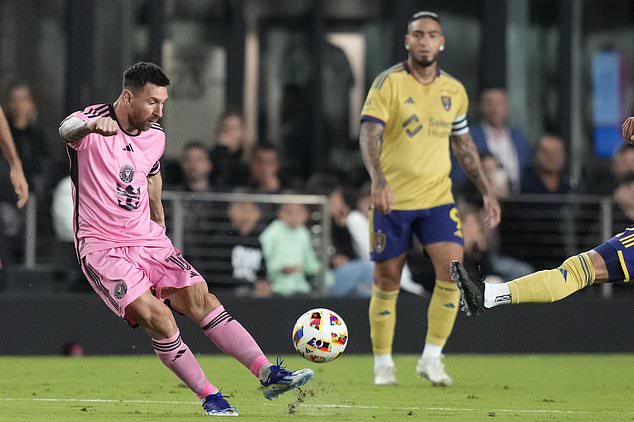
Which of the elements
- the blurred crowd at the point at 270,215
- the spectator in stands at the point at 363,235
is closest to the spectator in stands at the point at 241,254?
the blurred crowd at the point at 270,215

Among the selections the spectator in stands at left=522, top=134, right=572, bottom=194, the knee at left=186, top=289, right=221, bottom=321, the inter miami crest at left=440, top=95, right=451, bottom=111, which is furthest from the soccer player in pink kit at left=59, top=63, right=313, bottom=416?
the spectator in stands at left=522, top=134, right=572, bottom=194

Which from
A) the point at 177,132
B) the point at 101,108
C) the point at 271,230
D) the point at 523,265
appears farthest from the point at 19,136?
the point at 101,108

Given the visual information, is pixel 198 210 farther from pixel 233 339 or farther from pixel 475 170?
pixel 233 339

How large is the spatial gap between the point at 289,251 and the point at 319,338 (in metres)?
5.39

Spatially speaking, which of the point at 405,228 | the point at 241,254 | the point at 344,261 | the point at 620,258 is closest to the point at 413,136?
the point at 405,228

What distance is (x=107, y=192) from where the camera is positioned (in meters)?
9.02

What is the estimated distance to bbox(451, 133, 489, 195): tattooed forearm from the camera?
1188 cm

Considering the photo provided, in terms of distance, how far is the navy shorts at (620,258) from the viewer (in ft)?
30.9

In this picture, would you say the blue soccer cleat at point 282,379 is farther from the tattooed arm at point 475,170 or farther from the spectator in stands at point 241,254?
the spectator in stands at point 241,254

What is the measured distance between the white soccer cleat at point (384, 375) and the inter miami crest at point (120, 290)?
11.0 feet

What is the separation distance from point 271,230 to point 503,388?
401cm

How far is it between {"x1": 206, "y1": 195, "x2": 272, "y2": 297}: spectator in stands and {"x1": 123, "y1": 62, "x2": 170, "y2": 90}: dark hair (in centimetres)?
616

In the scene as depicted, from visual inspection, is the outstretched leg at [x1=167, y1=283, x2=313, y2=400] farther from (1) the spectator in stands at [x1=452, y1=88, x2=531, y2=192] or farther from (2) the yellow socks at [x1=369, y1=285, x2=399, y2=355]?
(1) the spectator in stands at [x1=452, y1=88, x2=531, y2=192]

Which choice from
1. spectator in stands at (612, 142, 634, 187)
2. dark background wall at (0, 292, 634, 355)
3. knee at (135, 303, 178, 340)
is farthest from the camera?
spectator in stands at (612, 142, 634, 187)
